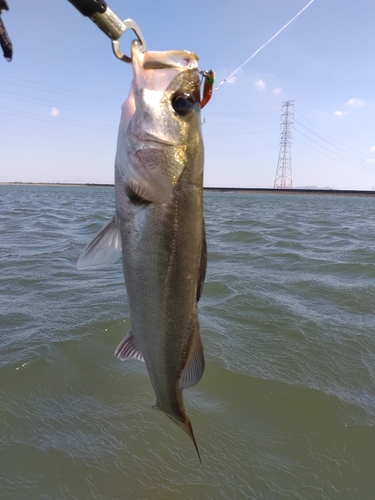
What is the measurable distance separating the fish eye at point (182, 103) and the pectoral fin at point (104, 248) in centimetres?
63

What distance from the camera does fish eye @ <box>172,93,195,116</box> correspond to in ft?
6.07

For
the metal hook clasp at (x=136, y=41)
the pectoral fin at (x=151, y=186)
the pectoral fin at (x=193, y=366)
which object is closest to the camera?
the pectoral fin at (x=151, y=186)

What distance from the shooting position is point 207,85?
205 centimetres

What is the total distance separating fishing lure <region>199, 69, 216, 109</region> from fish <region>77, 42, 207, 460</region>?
0.36 ft

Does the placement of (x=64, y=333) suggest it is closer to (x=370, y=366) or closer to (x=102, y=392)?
(x=102, y=392)

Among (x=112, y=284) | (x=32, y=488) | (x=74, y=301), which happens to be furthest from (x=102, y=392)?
(x=112, y=284)

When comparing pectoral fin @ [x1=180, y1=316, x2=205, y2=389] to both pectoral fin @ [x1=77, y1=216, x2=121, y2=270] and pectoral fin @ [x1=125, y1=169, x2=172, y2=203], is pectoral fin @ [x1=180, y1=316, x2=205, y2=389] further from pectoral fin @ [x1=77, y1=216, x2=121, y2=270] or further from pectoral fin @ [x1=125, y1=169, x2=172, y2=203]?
pectoral fin @ [x1=125, y1=169, x2=172, y2=203]

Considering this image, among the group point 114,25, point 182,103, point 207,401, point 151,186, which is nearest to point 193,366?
point 151,186

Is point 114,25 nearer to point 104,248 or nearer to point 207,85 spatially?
point 207,85

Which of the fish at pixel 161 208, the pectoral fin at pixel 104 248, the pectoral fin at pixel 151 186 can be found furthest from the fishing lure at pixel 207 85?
the pectoral fin at pixel 104 248

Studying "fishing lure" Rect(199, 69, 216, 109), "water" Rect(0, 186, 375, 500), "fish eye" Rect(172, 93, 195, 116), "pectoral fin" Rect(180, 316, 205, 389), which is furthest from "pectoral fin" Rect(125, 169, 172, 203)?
"water" Rect(0, 186, 375, 500)

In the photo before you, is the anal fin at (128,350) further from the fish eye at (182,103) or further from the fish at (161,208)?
the fish eye at (182,103)

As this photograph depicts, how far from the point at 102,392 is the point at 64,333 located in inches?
62.0

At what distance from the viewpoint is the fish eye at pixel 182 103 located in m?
1.85
